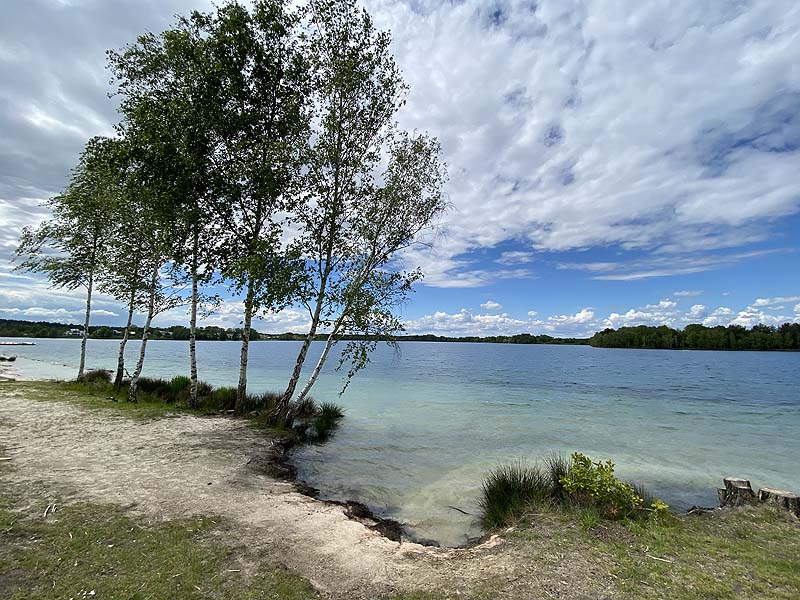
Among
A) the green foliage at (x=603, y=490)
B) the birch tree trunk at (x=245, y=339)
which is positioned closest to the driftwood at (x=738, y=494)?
the green foliage at (x=603, y=490)

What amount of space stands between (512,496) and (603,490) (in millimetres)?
1481

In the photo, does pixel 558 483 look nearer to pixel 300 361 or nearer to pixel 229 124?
pixel 300 361

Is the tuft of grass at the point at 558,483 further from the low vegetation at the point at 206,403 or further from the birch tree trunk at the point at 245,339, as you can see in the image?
the birch tree trunk at the point at 245,339

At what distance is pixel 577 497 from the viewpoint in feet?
22.8

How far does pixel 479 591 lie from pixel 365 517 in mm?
3335

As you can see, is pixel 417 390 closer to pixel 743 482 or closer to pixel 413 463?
pixel 413 463

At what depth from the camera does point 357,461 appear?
39.0 feet

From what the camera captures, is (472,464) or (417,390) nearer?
(472,464)

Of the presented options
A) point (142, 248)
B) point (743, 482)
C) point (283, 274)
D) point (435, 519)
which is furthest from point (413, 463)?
point (142, 248)

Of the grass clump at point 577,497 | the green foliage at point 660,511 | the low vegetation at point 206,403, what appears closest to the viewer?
the green foliage at point 660,511

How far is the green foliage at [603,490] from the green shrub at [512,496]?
0.52m

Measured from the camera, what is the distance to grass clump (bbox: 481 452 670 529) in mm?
6513

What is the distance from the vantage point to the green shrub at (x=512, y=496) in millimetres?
6988

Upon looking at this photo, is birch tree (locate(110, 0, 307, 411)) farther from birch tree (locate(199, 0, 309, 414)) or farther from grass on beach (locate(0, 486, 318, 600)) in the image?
grass on beach (locate(0, 486, 318, 600))
